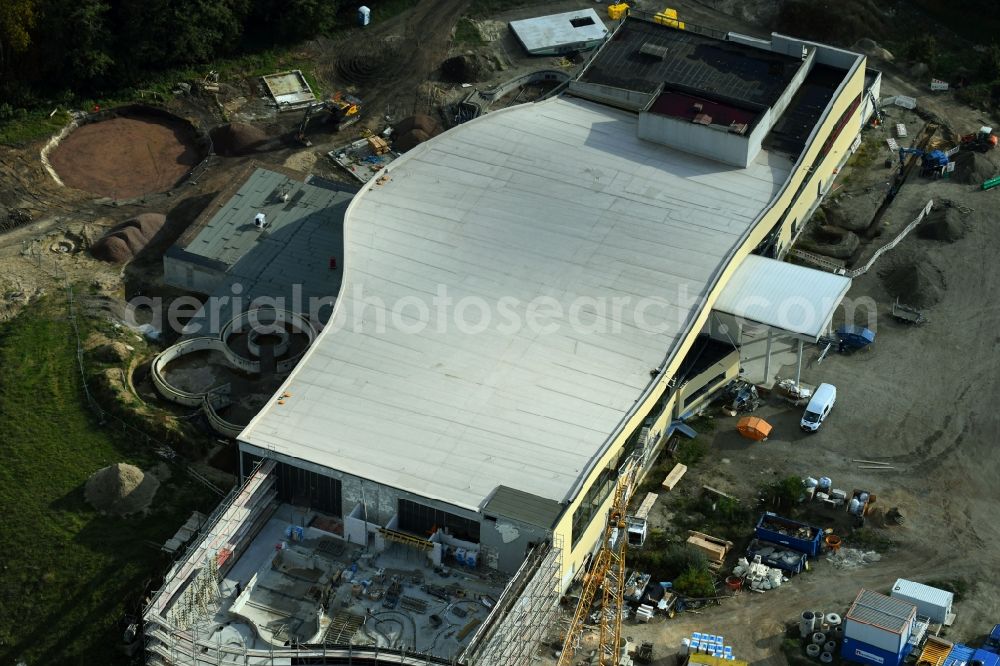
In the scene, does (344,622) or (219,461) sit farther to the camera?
(219,461)

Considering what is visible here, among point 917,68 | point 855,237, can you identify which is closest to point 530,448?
point 855,237

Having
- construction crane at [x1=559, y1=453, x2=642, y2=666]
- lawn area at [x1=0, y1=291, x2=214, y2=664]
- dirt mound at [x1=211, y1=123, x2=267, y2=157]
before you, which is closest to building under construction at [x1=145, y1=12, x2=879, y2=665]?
construction crane at [x1=559, y1=453, x2=642, y2=666]

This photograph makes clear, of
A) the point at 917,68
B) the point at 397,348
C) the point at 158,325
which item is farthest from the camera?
the point at 917,68

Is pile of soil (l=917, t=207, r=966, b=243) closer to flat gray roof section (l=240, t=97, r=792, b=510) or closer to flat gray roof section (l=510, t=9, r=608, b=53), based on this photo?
flat gray roof section (l=240, t=97, r=792, b=510)

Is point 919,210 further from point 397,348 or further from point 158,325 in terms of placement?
point 158,325

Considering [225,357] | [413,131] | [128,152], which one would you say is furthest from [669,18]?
[225,357]

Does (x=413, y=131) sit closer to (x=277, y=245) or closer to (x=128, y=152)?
(x=277, y=245)

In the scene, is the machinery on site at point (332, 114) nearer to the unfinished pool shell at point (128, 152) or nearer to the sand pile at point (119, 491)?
the unfinished pool shell at point (128, 152)
